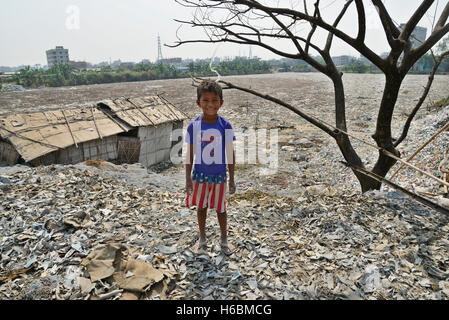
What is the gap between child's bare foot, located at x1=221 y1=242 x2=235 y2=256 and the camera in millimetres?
2697

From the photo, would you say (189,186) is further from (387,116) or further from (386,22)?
(386,22)

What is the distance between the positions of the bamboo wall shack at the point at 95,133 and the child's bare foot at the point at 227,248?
230 inches

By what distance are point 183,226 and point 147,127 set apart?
6.49 metres

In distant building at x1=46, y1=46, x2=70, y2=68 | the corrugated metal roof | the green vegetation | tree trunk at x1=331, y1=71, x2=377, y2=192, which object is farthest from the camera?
distant building at x1=46, y1=46, x2=70, y2=68

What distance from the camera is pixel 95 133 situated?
798 cm

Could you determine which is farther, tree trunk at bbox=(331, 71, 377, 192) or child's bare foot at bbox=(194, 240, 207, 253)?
tree trunk at bbox=(331, 71, 377, 192)

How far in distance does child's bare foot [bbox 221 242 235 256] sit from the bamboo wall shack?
5.85 m

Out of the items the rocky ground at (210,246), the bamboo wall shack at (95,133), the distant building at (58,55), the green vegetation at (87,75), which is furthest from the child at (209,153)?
the distant building at (58,55)

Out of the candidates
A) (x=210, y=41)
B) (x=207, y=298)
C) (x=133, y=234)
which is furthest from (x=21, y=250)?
(x=210, y=41)

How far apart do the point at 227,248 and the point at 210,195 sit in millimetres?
576

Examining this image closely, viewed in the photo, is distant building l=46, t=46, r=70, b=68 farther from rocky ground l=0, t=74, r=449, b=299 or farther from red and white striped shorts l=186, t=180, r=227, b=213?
red and white striped shorts l=186, t=180, r=227, b=213

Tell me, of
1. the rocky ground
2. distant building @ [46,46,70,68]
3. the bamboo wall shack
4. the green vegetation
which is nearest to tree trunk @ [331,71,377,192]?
the rocky ground

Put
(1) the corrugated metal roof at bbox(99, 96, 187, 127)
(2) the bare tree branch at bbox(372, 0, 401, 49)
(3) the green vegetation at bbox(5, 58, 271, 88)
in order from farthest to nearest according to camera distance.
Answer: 1. (3) the green vegetation at bbox(5, 58, 271, 88)
2. (1) the corrugated metal roof at bbox(99, 96, 187, 127)
3. (2) the bare tree branch at bbox(372, 0, 401, 49)
